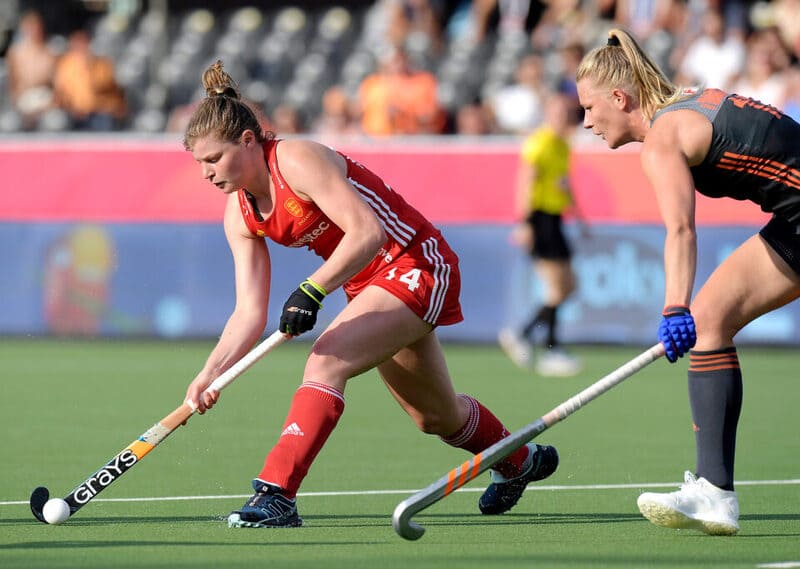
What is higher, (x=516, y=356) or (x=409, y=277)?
(x=409, y=277)

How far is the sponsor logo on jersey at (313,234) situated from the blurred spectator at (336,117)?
8781 millimetres

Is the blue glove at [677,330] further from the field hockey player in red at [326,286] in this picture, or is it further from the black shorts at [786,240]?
the field hockey player in red at [326,286]

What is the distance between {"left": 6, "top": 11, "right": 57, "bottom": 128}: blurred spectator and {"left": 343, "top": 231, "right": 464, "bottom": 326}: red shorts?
420 inches

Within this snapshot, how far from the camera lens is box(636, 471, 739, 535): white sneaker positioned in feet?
16.7

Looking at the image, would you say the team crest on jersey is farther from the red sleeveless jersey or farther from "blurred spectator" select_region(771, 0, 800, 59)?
"blurred spectator" select_region(771, 0, 800, 59)

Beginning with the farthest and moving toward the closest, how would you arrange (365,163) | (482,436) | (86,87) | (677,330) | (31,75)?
(31,75) → (86,87) → (365,163) → (482,436) → (677,330)

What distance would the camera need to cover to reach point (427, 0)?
16.2 metres

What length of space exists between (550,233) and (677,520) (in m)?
7.04

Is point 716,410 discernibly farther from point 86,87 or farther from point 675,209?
point 86,87

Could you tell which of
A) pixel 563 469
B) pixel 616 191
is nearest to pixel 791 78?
pixel 616 191

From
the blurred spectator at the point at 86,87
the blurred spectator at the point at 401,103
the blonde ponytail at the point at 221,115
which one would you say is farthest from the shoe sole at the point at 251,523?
the blurred spectator at the point at 86,87

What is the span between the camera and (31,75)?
16.1 meters

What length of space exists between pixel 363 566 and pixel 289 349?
9.22 meters

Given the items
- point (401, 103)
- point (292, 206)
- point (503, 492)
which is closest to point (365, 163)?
point (401, 103)
